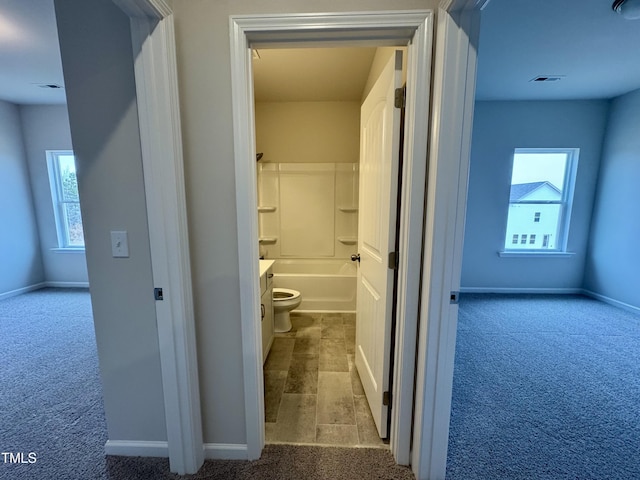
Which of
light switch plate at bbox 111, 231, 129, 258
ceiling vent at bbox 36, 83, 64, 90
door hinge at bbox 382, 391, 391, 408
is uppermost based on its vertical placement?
ceiling vent at bbox 36, 83, 64, 90

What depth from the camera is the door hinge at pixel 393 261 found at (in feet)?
4.19

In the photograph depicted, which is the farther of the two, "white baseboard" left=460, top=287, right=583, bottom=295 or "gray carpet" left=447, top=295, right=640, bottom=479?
"white baseboard" left=460, top=287, right=583, bottom=295

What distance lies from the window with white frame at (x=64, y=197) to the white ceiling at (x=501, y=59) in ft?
2.45

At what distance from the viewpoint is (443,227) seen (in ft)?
3.45

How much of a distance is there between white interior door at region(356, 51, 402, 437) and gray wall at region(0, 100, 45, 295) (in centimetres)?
472

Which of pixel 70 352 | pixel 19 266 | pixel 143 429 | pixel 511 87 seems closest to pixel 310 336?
pixel 143 429

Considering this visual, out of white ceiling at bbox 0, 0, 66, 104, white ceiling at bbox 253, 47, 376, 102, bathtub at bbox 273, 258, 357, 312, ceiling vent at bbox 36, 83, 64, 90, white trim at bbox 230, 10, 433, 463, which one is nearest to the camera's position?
white trim at bbox 230, 10, 433, 463

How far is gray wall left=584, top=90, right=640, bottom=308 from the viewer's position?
9.85 ft

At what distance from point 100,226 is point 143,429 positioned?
3.51ft

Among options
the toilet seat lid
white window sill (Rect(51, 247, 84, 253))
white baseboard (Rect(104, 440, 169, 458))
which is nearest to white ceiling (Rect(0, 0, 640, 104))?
white window sill (Rect(51, 247, 84, 253))

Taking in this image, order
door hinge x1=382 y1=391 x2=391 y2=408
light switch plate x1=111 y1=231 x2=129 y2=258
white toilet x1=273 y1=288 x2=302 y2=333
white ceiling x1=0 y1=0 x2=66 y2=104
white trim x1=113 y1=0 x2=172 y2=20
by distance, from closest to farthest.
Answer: white trim x1=113 y1=0 x2=172 y2=20 → light switch plate x1=111 y1=231 x2=129 y2=258 → door hinge x1=382 y1=391 x2=391 y2=408 → white ceiling x1=0 y1=0 x2=66 y2=104 → white toilet x1=273 y1=288 x2=302 y2=333

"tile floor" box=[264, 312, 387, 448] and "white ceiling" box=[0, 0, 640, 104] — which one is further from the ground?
"white ceiling" box=[0, 0, 640, 104]

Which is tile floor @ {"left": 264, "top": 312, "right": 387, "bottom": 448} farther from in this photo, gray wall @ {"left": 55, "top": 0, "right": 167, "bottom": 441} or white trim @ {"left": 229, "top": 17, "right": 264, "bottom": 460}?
gray wall @ {"left": 55, "top": 0, "right": 167, "bottom": 441}

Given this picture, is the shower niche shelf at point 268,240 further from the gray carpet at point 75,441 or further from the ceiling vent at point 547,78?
the ceiling vent at point 547,78
